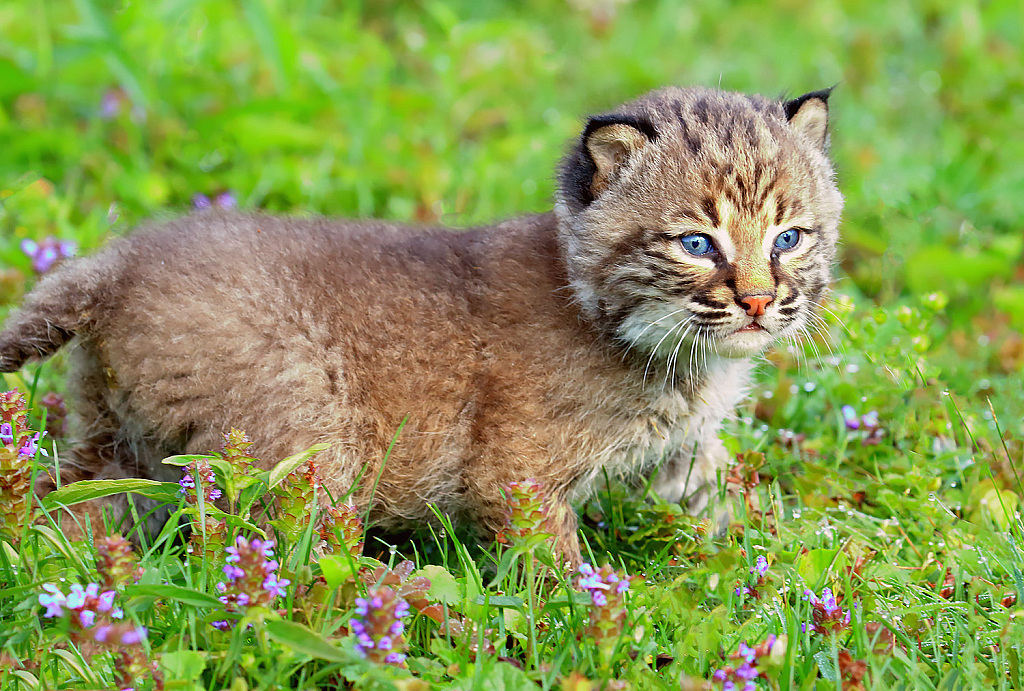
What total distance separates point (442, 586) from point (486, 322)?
3.62ft

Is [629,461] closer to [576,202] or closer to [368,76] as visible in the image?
[576,202]

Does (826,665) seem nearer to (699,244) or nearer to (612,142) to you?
(699,244)

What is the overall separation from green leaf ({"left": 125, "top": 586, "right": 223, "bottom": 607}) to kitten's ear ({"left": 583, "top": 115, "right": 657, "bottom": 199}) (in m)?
2.05

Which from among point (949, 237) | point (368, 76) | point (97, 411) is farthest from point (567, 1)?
point (97, 411)

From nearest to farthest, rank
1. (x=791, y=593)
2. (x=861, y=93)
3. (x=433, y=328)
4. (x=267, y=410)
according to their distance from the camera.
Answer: (x=791, y=593) → (x=267, y=410) → (x=433, y=328) → (x=861, y=93)

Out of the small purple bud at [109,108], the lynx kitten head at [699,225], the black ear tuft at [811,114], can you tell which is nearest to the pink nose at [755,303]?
the lynx kitten head at [699,225]

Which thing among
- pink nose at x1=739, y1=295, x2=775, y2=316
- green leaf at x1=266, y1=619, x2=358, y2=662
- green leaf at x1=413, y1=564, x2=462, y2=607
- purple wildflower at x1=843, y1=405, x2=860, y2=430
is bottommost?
green leaf at x1=413, y1=564, x2=462, y2=607

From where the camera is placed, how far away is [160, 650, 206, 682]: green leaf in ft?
8.61

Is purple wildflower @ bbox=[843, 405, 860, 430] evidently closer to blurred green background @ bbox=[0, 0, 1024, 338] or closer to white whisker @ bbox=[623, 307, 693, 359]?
blurred green background @ bbox=[0, 0, 1024, 338]

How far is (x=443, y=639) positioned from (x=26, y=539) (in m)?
1.33

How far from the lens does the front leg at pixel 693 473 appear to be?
4.27 meters

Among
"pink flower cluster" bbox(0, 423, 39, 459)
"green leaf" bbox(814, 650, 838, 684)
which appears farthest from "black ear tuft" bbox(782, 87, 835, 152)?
"pink flower cluster" bbox(0, 423, 39, 459)

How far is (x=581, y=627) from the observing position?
2992 millimetres

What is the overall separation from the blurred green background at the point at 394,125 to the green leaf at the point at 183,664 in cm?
279
